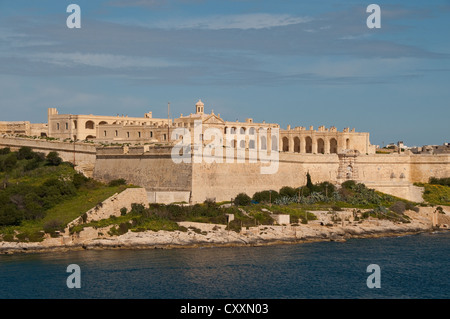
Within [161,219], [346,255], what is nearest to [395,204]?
[346,255]

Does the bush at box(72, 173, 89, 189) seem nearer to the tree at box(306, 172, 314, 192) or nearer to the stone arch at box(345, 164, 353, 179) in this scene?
the tree at box(306, 172, 314, 192)

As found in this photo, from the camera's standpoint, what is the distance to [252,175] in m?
47.9

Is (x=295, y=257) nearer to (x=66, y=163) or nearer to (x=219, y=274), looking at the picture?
(x=219, y=274)

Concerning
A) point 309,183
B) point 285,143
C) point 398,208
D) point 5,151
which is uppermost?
point 285,143

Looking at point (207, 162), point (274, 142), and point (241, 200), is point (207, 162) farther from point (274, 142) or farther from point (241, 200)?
point (274, 142)

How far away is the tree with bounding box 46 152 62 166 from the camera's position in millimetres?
48188

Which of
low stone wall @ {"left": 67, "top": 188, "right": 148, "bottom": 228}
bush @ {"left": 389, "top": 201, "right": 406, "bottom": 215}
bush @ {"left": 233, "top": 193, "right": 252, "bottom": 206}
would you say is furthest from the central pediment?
low stone wall @ {"left": 67, "top": 188, "right": 148, "bottom": 228}

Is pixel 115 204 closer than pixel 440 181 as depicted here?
Yes

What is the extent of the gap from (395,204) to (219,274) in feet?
68.2

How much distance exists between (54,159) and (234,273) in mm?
19919

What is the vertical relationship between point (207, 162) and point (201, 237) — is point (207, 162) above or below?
above

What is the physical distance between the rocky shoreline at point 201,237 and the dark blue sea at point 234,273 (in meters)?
0.79

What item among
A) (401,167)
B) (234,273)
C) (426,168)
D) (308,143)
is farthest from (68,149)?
(426,168)

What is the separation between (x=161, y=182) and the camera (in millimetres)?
44625
